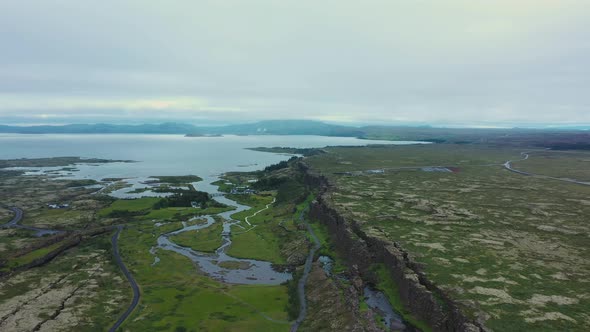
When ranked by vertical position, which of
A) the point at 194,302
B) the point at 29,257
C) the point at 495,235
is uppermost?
the point at 495,235

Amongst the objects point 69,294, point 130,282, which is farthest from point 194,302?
point 69,294

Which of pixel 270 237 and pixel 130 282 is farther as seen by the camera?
pixel 270 237

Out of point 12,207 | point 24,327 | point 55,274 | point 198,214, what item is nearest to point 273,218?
point 198,214

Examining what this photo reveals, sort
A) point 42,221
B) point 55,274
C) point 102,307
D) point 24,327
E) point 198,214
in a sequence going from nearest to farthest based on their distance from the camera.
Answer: point 24,327
point 102,307
point 55,274
point 42,221
point 198,214

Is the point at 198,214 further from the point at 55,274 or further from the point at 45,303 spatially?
the point at 45,303

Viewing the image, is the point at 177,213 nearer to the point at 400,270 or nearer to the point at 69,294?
the point at 69,294

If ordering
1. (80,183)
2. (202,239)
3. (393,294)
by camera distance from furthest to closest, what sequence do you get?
(80,183)
(202,239)
(393,294)
